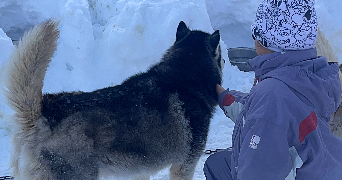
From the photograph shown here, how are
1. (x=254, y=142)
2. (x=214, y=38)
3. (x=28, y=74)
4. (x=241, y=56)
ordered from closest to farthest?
(x=254, y=142) < (x=28, y=74) < (x=214, y=38) < (x=241, y=56)

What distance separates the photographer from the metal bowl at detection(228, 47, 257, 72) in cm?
579

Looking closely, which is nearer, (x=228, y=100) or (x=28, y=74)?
(x=28, y=74)

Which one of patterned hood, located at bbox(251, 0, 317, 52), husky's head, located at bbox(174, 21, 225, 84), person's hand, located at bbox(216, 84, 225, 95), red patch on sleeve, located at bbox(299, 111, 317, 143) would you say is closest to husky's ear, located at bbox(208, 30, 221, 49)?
husky's head, located at bbox(174, 21, 225, 84)

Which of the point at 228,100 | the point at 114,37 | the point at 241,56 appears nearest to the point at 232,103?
the point at 228,100

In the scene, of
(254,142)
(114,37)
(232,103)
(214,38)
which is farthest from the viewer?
(114,37)

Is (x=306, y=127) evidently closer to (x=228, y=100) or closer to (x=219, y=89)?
(x=228, y=100)

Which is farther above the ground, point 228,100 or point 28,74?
point 28,74

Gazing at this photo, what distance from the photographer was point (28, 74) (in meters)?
1.81

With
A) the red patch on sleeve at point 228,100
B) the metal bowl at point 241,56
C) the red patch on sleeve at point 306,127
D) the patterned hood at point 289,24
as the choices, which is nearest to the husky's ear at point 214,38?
the red patch on sleeve at point 228,100

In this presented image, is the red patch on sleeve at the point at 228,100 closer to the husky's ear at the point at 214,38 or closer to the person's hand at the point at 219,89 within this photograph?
the person's hand at the point at 219,89

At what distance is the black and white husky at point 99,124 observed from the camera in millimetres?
1807

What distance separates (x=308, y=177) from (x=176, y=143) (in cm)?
113

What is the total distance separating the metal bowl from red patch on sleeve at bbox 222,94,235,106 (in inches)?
141

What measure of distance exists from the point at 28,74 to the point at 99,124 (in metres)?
0.56
